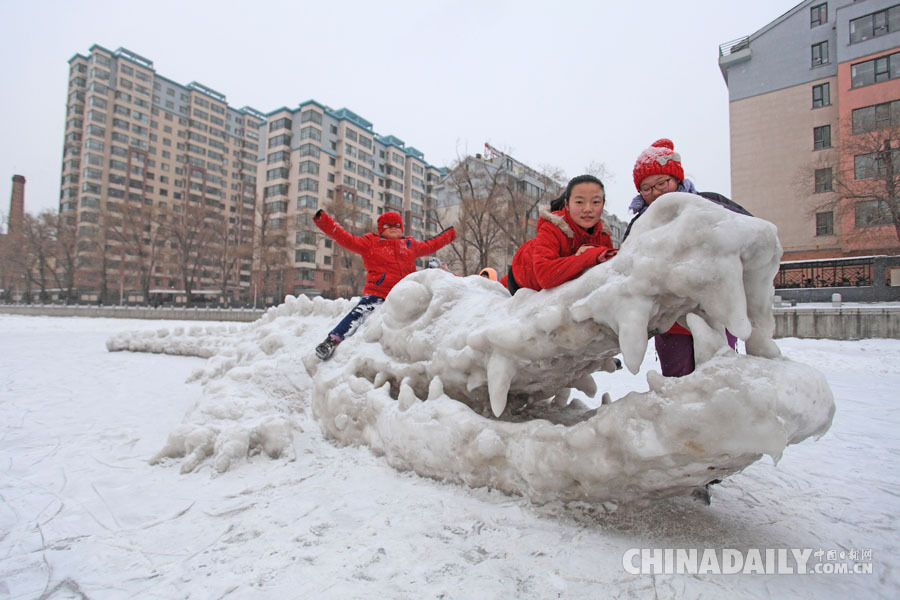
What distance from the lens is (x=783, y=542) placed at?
1.79m

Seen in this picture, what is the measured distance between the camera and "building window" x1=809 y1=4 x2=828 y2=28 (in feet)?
82.7

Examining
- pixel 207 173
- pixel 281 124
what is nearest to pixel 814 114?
pixel 281 124

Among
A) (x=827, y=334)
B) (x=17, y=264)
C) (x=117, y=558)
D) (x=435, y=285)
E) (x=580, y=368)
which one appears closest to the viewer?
→ (x=117, y=558)

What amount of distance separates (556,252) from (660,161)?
2.63 feet

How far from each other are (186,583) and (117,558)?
42cm

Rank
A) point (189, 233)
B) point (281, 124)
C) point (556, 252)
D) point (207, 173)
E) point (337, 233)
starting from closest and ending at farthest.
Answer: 1. point (556, 252)
2. point (337, 233)
3. point (189, 233)
4. point (281, 124)
5. point (207, 173)

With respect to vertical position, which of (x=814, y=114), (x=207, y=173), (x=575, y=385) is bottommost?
(x=575, y=385)

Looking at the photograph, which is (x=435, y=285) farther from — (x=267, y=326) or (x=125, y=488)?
(x=267, y=326)

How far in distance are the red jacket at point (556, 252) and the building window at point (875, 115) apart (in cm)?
2738

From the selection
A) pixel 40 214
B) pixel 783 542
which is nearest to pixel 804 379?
pixel 783 542

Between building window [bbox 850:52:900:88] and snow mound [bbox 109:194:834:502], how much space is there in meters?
31.7

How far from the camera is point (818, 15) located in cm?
2545

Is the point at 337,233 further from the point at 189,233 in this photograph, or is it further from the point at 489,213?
the point at 189,233

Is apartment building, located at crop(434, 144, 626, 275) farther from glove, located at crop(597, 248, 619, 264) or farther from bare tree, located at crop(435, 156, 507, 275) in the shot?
glove, located at crop(597, 248, 619, 264)
